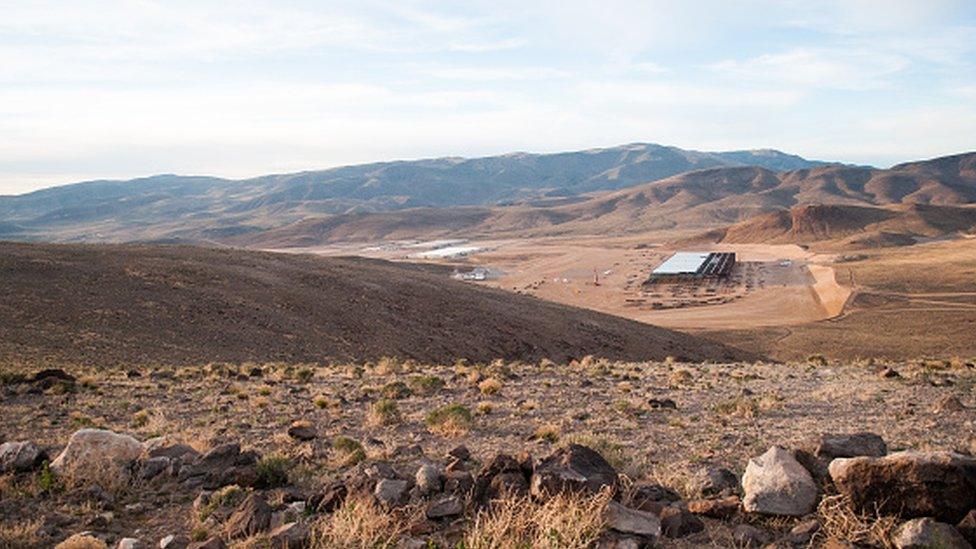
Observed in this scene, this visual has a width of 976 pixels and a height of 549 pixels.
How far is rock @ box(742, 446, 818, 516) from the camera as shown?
21.7 feet

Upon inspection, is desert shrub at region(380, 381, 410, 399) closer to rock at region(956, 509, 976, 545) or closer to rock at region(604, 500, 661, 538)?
rock at region(604, 500, 661, 538)

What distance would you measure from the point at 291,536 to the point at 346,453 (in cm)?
336

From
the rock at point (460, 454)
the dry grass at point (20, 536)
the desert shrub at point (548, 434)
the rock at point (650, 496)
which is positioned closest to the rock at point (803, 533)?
the rock at point (650, 496)

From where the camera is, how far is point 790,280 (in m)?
81.6

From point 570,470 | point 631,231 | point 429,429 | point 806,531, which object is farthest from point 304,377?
point 631,231

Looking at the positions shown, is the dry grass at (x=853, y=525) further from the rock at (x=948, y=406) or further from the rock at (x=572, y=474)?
the rock at (x=948, y=406)

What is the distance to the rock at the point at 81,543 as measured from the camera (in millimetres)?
6035

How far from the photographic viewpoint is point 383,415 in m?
12.5

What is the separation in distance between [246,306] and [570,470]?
3103cm

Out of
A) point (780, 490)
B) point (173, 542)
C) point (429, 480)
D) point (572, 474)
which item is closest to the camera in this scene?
point (173, 542)

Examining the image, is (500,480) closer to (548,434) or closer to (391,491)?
(391,491)

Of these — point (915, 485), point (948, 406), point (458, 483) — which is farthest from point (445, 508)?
point (948, 406)

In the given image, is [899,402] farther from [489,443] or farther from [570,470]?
[570,470]

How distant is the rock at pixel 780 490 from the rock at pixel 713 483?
0.46 meters
